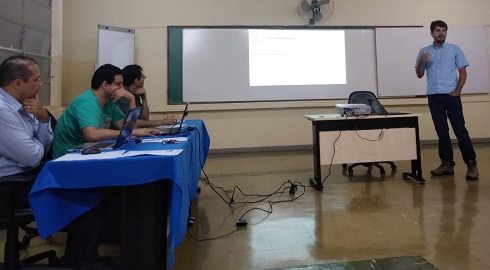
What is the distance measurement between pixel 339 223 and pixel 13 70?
86.1 inches

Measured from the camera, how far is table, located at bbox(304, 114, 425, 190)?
307cm

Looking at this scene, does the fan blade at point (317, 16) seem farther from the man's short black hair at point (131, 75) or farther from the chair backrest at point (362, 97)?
the man's short black hair at point (131, 75)

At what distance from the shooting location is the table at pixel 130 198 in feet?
3.85

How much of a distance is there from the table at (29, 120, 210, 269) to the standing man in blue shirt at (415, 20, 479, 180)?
10.5 feet

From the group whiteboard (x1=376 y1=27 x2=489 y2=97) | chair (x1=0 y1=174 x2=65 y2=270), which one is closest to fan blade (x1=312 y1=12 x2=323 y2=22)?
whiteboard (x1=376 y1=27 x2=489 y2=97)

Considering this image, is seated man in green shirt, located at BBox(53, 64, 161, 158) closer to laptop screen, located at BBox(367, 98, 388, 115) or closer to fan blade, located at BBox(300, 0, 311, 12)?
laptop screen, located at BBox(367, 98, 388, 115)

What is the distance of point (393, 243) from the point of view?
188 cm

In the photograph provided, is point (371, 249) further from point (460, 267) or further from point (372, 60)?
point (372, 60)

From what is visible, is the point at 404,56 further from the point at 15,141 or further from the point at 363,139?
the point at 15,141

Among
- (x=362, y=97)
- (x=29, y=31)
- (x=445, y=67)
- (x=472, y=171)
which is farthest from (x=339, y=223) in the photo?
(x=29, y=31)

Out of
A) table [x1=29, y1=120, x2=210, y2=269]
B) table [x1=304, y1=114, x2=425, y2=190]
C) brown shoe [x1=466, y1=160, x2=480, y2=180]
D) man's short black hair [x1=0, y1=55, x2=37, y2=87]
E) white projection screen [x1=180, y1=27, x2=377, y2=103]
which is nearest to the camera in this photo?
table [x1=29, y1=120, x2=210, y2=269]

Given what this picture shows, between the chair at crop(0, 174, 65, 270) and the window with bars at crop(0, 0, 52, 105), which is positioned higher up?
the window with bars at crop(0, 0, 52, 105)

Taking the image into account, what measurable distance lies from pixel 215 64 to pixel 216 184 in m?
2.40

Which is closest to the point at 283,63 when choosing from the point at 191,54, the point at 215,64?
the point at 215,64
